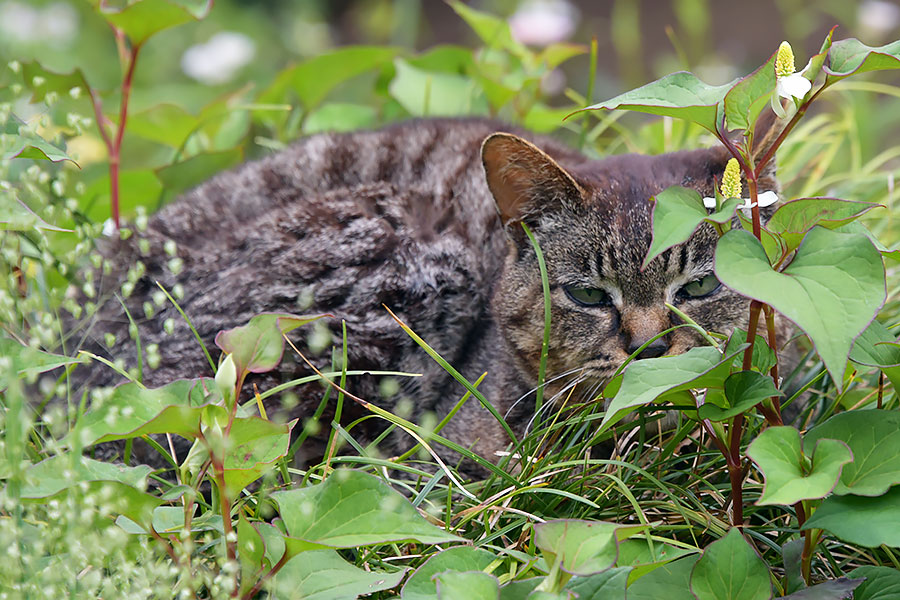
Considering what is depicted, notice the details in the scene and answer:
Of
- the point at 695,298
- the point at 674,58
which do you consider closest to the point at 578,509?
the point at 695,298

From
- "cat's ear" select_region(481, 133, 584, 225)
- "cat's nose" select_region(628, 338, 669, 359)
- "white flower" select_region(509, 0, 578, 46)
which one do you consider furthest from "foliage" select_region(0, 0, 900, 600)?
Result: "white flower" select_region(509, 0, 578, 46)

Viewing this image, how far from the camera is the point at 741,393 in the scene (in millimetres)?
1626

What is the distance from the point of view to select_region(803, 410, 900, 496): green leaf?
1525 millimetres

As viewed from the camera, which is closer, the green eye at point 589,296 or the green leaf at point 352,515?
the green leaf at point 352,515

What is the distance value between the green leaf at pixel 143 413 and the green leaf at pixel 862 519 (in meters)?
1.09

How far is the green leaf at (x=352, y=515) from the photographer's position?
1545mm

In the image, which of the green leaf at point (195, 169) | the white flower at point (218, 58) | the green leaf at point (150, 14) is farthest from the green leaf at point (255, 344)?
the white flower at point (218, 58)

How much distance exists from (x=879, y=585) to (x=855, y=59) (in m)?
0.96

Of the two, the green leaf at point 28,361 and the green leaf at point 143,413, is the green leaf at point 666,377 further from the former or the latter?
the green leaf at point 28,361

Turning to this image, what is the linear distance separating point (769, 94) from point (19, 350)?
60.8 inches

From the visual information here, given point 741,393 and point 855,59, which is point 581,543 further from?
point 855,59

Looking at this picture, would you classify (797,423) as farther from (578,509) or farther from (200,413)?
(200,413)

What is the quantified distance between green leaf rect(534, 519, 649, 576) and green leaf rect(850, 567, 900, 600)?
476 mm

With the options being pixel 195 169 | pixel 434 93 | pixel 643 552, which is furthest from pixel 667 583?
pixel 434 93
